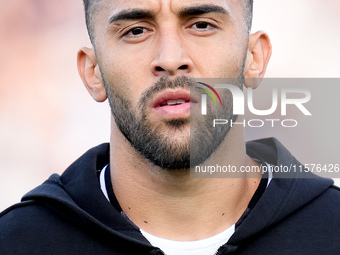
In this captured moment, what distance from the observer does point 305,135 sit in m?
8.45

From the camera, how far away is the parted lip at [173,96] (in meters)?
4.39

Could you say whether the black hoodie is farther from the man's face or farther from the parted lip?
the parted lip

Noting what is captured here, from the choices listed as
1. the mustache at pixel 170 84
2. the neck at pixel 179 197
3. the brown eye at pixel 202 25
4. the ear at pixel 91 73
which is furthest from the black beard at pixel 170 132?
the brown eye at pixel 202 25

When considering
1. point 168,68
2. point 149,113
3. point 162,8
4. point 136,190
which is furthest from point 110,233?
point 162,8

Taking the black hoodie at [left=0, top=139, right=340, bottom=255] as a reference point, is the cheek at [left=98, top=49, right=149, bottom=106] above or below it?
above

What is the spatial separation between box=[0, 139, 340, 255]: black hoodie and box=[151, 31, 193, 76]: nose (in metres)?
0.92

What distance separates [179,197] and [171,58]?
3.04 ft

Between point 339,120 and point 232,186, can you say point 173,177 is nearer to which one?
point 232,186

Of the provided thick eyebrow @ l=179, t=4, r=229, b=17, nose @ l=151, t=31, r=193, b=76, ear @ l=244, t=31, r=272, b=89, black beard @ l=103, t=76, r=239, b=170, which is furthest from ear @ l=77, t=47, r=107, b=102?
ear @ l=244, t=31, r=272, b=89

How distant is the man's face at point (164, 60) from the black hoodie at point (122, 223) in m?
0.46

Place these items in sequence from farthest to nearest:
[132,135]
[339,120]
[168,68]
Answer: [339,120]
[132,135]
[168,68]

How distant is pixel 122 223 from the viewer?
4.68 metres

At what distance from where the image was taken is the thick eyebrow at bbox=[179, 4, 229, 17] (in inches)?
183

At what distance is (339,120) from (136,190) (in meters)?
3.91
